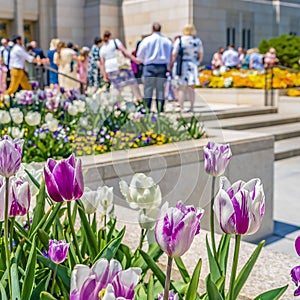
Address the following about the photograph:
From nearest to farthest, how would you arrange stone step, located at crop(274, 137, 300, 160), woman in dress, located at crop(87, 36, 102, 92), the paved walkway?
the paved walkway → stone step, located at crop(274, 137, 300, 160) → woman in dress, located at crop(87, 36, 102, 92)

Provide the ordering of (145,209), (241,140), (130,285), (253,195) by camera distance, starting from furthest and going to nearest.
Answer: (241,140) → (145,209) → (253,195) → (130,285)

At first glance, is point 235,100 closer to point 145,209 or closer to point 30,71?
point 30,71

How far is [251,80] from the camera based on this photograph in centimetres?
1464

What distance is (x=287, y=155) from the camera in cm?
985

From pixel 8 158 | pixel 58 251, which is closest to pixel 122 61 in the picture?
pixel 8 158

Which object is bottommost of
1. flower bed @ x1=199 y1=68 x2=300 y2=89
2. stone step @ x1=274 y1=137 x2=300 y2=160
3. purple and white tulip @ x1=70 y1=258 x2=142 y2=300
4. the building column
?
stone step @ x1=274 y1=137 x2=300 y2=160

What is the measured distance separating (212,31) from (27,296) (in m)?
23.8

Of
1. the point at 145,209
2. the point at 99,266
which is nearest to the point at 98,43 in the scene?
the point at 145,209

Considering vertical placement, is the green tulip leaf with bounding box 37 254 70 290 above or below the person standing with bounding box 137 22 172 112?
below

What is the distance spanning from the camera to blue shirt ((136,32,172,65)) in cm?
944

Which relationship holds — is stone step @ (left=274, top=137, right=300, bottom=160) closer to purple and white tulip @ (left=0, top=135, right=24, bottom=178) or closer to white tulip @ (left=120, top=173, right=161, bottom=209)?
white tulip @ (left=120, top=173, right=161, bottom=209)

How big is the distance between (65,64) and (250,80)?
15.8 ft

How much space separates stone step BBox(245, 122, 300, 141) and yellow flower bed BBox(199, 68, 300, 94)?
2.32m

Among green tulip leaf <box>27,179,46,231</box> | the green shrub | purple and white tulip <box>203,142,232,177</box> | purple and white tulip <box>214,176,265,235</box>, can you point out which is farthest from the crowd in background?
the green shrub
